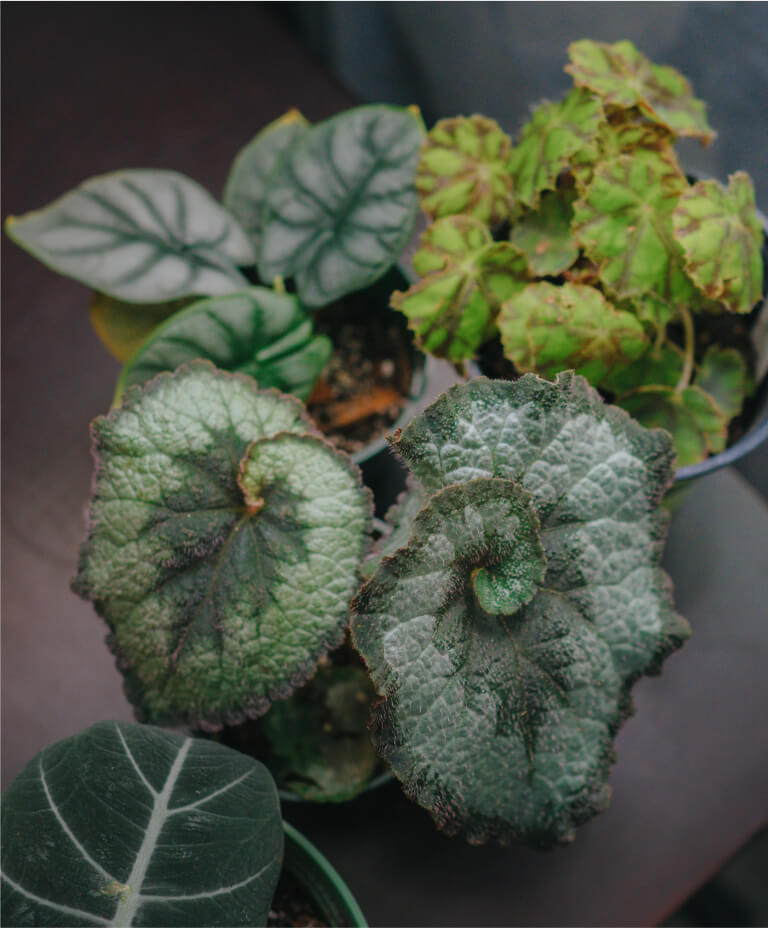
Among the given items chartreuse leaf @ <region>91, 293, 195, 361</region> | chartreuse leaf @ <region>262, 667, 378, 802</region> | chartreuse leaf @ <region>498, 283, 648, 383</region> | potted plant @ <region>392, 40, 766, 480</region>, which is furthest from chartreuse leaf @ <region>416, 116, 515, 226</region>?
chartreuse leaf @ <region>262, 667, 378, 802</region>

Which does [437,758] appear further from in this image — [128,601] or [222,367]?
[222,367]

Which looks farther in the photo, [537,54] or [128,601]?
[537,54]

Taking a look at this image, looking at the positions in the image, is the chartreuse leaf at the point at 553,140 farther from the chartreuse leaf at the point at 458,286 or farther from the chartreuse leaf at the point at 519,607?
the chartreuse leaf at the point at 519,607

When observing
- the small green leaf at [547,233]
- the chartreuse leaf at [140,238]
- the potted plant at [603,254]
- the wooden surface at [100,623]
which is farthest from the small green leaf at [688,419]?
the chartreuse leaf at [140,238]

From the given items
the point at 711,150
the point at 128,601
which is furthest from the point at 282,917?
the point at 711,150

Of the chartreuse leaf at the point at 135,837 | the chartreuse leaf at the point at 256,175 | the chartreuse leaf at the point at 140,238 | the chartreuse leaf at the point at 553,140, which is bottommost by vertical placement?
the chartreuse leaf at the point at 135,837

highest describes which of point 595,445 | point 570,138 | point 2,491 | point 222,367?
point 570,138

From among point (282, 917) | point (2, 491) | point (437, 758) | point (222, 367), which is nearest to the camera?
point (437, 758)
